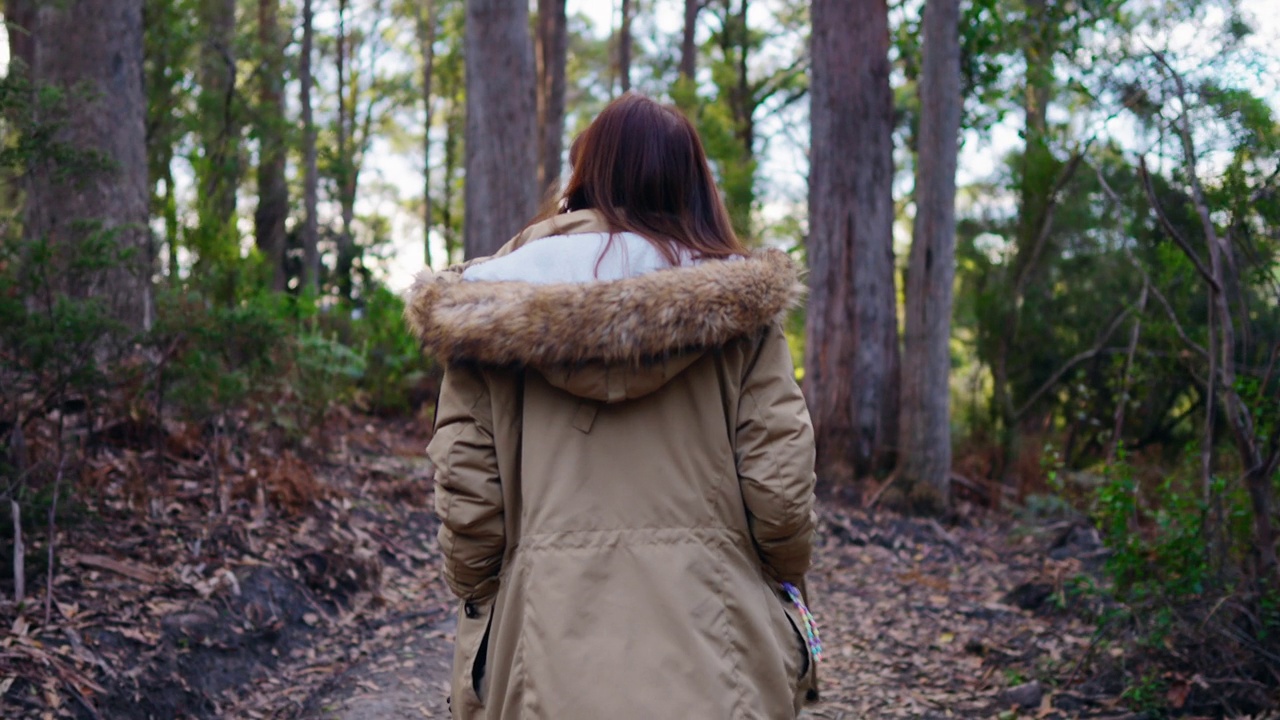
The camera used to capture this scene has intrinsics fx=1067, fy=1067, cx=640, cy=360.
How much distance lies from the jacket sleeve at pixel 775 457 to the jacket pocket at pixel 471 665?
Result: 2.13 ft

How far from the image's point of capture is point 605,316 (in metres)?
2.20

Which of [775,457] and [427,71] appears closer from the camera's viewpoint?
[775,457]

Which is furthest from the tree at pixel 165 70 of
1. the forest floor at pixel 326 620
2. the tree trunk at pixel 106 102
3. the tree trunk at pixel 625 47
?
the tree trunk at pixel 625 47

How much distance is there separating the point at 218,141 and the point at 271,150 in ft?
10.3

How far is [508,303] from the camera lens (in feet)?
7.43

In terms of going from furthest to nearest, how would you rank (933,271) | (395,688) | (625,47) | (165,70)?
(625,47)
(165,70)
(933,271)
(395,688)

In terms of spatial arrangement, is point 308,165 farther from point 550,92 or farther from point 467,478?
point 467,478

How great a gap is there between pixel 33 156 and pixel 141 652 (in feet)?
7.35

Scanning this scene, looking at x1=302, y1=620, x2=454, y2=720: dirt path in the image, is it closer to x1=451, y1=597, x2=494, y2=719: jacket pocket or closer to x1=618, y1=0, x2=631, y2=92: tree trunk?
x1=451, y1=597, x2=494, y2=719: jacket pocket

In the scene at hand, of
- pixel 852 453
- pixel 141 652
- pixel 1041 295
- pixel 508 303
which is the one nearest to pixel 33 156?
pixel 141 652

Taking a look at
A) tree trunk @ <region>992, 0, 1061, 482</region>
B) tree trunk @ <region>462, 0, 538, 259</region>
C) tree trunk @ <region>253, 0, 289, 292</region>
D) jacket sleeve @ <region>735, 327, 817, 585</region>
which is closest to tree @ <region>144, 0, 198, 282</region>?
tree trunk @ <region>253, 0, 289, 292</region>

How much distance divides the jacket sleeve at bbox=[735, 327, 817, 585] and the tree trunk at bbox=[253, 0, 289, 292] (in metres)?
12.6

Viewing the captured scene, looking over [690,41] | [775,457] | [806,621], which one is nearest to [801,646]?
[806,621]

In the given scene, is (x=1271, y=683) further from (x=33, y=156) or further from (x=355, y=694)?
(x=33, y=156)
